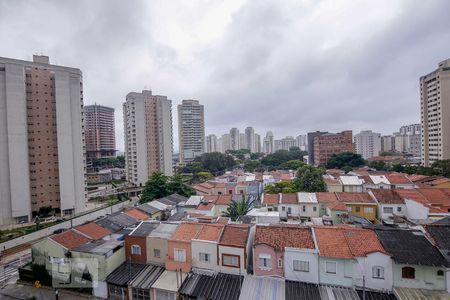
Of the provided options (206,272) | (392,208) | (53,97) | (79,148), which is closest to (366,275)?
(206,272)

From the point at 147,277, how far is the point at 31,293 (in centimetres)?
945

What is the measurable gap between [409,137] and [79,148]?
154853 millimetres

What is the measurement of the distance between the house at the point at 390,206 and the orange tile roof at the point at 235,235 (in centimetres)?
2006

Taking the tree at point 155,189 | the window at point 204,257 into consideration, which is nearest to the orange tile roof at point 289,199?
the window at point 204,257

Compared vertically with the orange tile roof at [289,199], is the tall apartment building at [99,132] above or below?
above

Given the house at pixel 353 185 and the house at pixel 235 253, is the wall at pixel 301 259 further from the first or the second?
the house at pixel 353 185

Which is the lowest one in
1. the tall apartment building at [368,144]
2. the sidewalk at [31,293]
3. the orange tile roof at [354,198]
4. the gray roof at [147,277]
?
the sidewalk at [31,293]

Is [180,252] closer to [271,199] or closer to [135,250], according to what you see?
[135,250]

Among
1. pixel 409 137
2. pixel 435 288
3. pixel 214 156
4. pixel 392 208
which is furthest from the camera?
pixel 409 137

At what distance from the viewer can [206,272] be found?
15.9m

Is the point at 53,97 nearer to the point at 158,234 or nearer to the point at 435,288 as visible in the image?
the point at 158,234

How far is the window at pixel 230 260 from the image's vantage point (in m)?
15.5

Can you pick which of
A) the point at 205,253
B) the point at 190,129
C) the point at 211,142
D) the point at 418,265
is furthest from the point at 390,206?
the point at 211,142

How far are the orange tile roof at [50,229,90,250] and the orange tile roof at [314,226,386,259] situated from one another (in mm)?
18043
